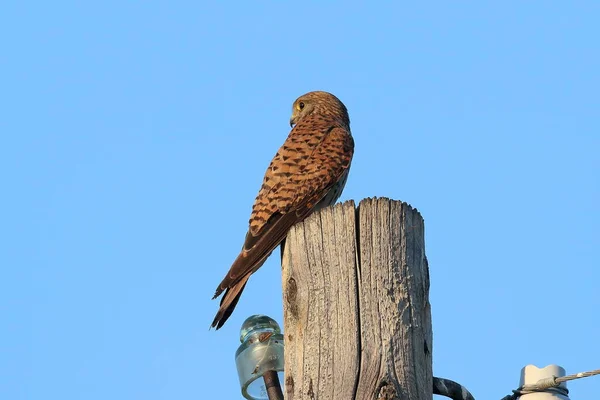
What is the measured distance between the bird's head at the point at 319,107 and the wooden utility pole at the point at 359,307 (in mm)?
3745

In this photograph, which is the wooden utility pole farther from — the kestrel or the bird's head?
the bird's head

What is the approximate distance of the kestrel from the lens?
4.59 metres

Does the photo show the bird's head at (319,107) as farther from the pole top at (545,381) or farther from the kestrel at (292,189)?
the pole top at (545,381)

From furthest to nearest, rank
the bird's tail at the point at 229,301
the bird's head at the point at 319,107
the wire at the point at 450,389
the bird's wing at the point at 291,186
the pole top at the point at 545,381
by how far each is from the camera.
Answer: the bird's head at the point at 319,107 → the bird's wing at the point at 291,186 → the bird's tail at the point at 229,301 → the pole top at the point at 545,381 → the wire at the point at 450,389

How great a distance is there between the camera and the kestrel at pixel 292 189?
4586 mm

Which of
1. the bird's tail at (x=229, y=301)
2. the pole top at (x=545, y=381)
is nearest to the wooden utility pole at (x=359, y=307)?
the pole top at (x=545, y=381)

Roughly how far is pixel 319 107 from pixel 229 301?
10.2 feet

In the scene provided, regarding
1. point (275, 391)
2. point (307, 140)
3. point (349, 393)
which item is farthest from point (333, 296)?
point (307, 140)

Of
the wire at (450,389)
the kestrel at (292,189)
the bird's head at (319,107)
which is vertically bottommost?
the wire at (450,389)

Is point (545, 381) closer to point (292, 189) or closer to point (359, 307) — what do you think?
point (359, 307)

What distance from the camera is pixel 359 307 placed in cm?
324

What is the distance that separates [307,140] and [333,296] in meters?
2.85

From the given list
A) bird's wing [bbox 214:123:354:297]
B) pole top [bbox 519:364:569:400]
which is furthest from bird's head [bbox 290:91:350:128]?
pole top [bbox 519:364:569:400]

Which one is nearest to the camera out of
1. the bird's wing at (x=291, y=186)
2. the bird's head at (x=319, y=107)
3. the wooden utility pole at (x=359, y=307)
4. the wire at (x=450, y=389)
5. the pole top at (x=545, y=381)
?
the wooden utility pole at (x=359, y=307)
